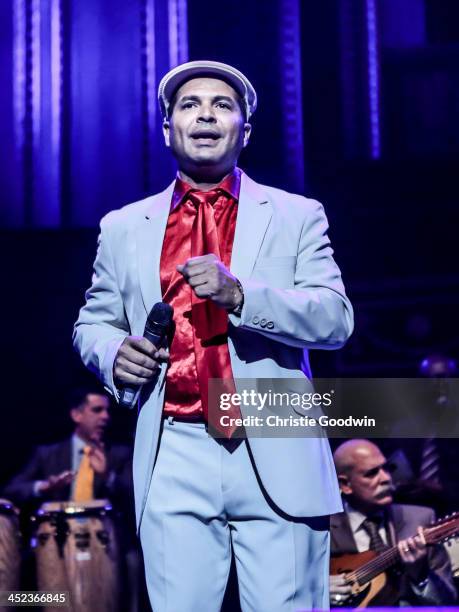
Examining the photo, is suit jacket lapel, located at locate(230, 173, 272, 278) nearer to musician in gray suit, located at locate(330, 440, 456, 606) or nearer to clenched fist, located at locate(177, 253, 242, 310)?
clenched fist, located at locate(177, 253, 242, 310)

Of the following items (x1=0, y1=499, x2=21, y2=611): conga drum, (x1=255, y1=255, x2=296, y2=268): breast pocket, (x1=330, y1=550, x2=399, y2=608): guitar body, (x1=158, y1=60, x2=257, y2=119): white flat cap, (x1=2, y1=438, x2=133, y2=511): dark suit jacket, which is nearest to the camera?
(x1=255, y1=255, x2=296, y2=268): breast pocket

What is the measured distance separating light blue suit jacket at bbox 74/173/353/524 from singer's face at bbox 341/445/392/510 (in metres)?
2.10

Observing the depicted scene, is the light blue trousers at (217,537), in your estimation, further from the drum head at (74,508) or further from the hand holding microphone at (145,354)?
the drum head at (74,508)

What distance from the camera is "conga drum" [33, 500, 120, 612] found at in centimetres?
431

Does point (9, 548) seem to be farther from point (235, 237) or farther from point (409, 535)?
point (235, 237)

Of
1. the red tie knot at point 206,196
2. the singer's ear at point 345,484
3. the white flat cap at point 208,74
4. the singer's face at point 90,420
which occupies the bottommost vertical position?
the singer's ear at point 345,484

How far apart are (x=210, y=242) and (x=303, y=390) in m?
0.38

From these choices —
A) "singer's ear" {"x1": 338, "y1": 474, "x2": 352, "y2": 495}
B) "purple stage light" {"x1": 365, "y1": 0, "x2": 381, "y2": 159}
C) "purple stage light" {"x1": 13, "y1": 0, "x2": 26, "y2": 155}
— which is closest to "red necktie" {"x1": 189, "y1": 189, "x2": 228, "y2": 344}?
"singer's ear" {"x1": 338, "y1": 474, "x2": 352, "y2": 495}

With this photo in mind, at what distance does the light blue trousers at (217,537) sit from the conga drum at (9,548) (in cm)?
251

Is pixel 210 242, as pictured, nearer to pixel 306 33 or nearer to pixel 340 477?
pixel 340 477

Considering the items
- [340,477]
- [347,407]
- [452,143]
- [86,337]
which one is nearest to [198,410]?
[86,337]

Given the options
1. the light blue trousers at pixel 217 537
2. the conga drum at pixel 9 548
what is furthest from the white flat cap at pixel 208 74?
the conga drum at pixel 9 548

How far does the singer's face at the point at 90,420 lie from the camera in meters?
4.85

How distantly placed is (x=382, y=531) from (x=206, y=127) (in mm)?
2476
